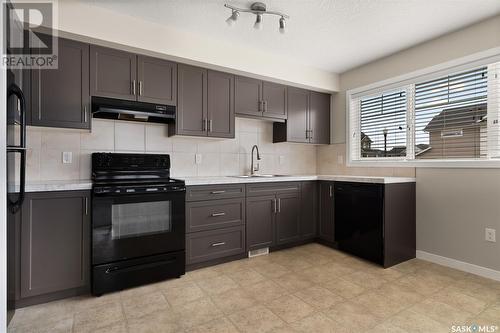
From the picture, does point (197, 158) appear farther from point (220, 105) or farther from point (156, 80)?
point (156, 80)

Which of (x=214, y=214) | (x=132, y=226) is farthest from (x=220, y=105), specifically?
(x=132, y=226)

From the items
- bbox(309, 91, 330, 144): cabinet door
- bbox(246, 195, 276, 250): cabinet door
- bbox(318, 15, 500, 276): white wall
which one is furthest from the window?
bbox(246, 195, 276, 250): cabinet door

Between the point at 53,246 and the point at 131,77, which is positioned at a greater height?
the point at 131,77

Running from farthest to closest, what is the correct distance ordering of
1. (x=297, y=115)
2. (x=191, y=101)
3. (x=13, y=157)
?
(x=297, y=115), (x=191, y=101), (x=13, y=157)

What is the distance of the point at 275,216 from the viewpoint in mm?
3312

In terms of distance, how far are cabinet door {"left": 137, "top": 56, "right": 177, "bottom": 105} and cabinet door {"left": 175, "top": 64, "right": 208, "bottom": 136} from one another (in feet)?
0.24

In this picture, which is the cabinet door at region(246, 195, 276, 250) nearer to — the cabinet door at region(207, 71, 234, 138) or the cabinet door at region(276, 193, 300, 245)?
the cabinet door at region(276, 193, 300, 245)

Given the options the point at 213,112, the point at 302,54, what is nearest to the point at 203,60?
the point at 213,112

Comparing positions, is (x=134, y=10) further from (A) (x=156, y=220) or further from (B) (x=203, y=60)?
(A) (x=156, y=220)

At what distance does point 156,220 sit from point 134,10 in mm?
1901

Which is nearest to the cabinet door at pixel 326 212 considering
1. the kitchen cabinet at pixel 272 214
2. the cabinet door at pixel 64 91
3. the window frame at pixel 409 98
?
the kitchen cabinet at pixel 272 214

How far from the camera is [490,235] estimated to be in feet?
8.35

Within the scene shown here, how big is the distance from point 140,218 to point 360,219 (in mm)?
2334

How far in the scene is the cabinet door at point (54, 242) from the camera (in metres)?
2.05
